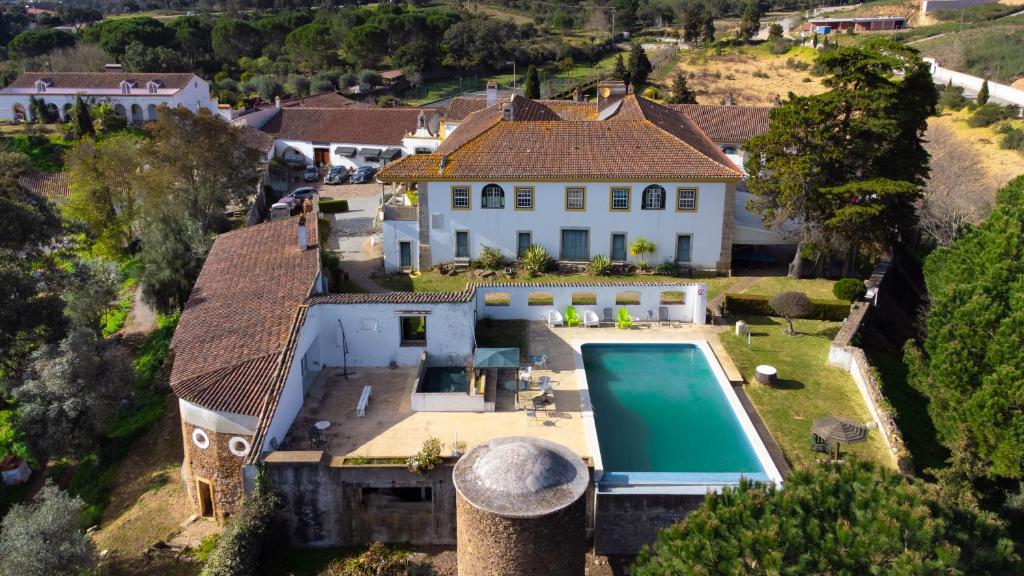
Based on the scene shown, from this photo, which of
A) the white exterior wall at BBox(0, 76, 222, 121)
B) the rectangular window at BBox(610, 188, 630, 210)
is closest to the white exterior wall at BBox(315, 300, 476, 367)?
the rectangular window at BBox(610, 188, 630, 210)

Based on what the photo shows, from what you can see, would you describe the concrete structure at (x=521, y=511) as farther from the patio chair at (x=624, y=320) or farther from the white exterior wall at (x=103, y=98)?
the white exterior wall at (x=103, y=98)

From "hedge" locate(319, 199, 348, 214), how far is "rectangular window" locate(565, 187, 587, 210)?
61.8 ft

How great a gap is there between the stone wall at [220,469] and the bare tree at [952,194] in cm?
2856

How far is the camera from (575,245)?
38.7 m

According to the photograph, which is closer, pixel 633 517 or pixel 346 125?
pixel 633 517

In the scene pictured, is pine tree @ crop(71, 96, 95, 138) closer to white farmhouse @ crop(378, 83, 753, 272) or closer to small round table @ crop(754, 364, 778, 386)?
white farmhouse @ crop(378, 83, 753, 272)

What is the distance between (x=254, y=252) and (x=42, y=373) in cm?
846

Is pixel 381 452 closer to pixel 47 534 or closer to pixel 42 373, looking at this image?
pixel 47 534

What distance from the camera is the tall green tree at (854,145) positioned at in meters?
33.4

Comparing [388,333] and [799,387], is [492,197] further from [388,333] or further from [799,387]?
[799,387]

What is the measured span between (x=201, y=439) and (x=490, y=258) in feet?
61.0

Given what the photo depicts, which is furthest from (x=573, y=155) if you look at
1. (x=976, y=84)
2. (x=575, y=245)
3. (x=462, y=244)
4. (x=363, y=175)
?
(x=976, y=84)

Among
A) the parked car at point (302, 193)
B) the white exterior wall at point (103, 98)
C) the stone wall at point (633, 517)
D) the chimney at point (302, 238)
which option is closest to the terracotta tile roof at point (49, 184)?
the parked car at point (302, 193)

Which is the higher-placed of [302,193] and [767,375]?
[767,375]
